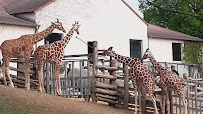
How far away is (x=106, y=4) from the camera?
23.9m

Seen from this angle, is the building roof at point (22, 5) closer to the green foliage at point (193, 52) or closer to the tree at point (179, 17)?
the green foliage at point (193, 52)

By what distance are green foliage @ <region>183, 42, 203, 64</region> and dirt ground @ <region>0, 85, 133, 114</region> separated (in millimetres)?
18604

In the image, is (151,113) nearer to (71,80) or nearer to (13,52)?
(71,80)

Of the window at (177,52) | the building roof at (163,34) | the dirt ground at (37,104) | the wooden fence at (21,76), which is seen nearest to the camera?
the dirt ground at (37,104)

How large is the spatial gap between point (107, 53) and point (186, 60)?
18.1 meters

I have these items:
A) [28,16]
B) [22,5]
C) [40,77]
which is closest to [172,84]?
[40,77]

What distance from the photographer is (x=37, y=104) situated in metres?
10.6

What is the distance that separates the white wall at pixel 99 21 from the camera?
21.3 metres

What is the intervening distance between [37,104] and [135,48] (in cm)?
1592

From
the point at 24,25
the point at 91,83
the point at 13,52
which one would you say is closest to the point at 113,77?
the point at 91,83

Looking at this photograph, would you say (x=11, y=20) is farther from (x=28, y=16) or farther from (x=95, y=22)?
(x=95, y=22)

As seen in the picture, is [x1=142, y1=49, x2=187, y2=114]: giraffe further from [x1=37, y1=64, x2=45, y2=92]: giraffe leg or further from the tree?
the tree

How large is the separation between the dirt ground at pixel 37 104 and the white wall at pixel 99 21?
9.43 meters

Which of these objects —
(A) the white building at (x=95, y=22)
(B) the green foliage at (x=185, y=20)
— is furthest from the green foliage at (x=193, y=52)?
(A) the white building at (x=95, y=22)
